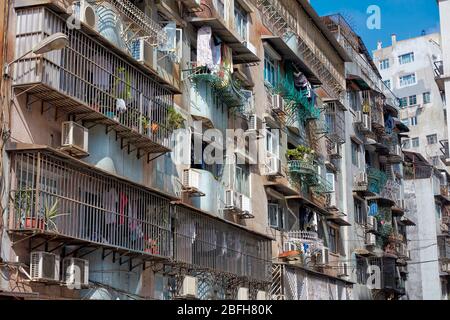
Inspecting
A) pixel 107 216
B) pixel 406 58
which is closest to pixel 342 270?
pixel 107 216

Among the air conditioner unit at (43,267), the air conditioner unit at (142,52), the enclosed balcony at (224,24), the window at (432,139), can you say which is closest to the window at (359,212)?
the enclosed balcony at (224,24)

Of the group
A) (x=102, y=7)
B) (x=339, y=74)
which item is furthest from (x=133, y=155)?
(x=339, y=74)

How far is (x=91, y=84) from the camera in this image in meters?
15.9

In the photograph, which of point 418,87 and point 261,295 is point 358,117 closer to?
point 261,295

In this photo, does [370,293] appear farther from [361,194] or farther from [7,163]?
[7,163]

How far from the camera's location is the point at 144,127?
58.9ft

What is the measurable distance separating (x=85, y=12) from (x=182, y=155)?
19.7 feet

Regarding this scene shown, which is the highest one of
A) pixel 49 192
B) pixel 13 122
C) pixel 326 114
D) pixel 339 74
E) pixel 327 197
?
pixel 339 74

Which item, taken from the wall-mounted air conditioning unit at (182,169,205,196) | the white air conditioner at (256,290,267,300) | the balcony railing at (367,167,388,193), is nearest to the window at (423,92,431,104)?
the balcony railing at (367,167,388,193)

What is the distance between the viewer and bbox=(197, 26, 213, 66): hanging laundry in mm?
22281

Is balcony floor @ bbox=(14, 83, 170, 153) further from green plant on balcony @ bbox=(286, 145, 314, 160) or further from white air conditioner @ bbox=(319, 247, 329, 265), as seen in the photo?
white air conditioner @ bbox=(319, 247, 329, 265)

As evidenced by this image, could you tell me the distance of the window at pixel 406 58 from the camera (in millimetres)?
68438

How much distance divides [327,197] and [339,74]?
22.6 feet

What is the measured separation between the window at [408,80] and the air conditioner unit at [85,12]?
54787 millimetres
